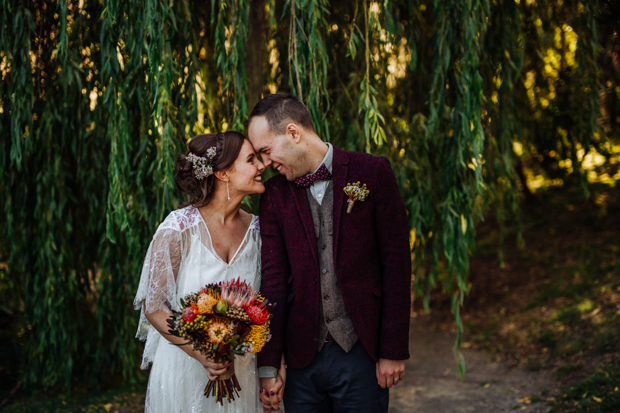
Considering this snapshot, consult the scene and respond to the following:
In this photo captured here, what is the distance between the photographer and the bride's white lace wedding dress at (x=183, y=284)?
201 centimetres

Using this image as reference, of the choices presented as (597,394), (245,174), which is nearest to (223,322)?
(245,174)

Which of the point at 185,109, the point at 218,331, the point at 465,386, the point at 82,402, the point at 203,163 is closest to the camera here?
the point at 218,331

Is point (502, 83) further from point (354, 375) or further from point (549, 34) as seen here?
point (354, 375)

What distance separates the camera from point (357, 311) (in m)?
1.89

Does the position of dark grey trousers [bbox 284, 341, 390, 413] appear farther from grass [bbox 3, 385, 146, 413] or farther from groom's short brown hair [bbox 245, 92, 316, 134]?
grass [bbox 3, 385, 146, 413]

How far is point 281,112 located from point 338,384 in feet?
3.72

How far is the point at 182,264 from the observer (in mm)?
2074

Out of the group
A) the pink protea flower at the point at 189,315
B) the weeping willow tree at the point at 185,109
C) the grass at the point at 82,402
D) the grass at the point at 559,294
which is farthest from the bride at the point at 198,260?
the grass at the point at 559,294

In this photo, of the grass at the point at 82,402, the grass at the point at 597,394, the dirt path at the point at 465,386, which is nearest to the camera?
the grass at the point at 597,394

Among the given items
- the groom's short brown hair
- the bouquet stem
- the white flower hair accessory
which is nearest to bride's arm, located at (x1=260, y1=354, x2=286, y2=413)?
the bouquet stem

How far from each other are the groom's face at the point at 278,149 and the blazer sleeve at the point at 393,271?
1.13 ft

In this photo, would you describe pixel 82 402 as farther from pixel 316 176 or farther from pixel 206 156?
pixel 316 176

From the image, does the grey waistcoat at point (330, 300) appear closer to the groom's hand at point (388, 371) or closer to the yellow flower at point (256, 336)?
the groom's hand at point (388, 371)

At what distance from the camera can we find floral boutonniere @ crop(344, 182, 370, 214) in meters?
1.88
